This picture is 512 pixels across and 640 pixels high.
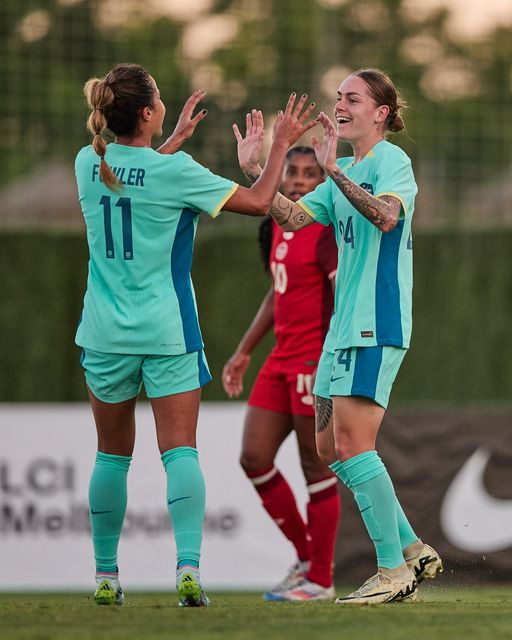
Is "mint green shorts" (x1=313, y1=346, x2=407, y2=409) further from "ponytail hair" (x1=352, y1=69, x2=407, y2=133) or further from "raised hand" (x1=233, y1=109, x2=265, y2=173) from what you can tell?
"ponytail hair" (x1=352, y1=69, x2=407, y2=133)

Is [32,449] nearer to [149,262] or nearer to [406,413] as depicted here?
[406,413]

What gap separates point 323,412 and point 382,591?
833 mm

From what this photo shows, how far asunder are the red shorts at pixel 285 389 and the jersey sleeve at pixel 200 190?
2.03m

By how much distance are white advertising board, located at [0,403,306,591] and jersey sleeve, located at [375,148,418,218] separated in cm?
409

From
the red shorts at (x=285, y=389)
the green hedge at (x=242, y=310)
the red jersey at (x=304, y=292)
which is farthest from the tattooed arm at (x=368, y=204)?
the green hedge at (x=242, y=310)

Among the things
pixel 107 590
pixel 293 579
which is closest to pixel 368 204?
pixel 107 590

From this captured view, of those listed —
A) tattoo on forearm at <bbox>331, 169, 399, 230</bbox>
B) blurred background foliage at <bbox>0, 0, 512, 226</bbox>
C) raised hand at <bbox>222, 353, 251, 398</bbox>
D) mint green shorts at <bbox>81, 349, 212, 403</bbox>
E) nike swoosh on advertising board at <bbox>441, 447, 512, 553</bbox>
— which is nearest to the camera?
tattoo on forearm at <bbox>331, 169, 399, 230</bbox>

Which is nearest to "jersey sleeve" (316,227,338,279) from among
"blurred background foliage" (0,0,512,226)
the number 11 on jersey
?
the number 11 on jersey

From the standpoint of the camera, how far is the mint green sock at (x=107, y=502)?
5695 mm

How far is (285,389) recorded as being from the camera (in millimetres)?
7520

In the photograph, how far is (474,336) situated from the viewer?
1517cm

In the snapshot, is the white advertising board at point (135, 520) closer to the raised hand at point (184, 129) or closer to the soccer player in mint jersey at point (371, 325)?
the soccer player in mint jersey at point (371, 325)

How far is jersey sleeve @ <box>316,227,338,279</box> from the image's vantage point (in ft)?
24.0

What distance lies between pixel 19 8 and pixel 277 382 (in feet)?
29.2
